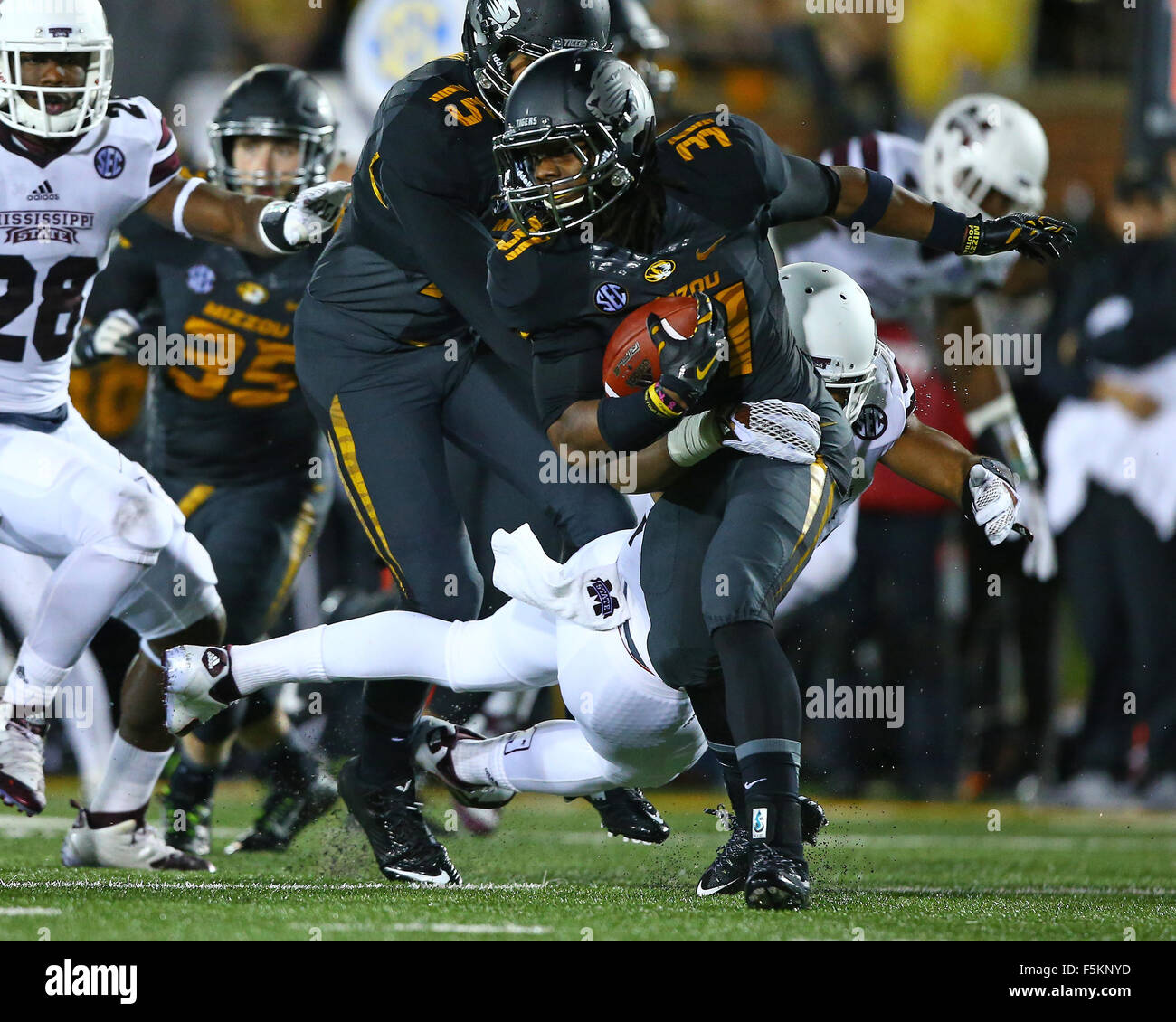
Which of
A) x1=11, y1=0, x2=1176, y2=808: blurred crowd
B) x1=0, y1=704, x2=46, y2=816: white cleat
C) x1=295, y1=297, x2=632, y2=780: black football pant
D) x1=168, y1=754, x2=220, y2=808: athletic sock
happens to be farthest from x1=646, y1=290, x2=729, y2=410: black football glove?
x1=11, y1=0, x2=1176, y2=808: blurred crowd

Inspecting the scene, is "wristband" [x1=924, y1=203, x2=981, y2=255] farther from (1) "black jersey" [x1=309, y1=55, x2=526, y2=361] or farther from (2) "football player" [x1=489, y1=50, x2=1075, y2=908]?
(1) "black jersey" [x1=309, y1=55, x2=526, y2=361]

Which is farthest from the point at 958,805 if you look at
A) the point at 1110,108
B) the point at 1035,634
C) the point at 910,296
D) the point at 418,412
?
the point at 1110,108

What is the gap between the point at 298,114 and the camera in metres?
5.56

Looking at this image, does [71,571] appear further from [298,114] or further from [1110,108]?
[1110,108]

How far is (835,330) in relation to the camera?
4.26m

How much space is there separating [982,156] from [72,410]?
10.0 feet

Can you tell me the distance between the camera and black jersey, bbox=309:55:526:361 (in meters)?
4.21

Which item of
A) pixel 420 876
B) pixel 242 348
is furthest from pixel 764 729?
pixel 242 348

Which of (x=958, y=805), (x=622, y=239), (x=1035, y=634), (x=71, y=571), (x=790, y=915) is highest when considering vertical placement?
(x=622, y=239)

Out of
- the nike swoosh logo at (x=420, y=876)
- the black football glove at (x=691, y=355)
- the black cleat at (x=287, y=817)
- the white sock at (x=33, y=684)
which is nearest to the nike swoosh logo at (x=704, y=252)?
the black football glove at (x=691, y=355)

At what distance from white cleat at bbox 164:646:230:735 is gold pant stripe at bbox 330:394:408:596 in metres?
Answer: 0.46

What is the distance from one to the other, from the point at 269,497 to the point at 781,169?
2.20 m

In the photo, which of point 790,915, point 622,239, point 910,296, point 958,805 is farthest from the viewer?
point 958,805

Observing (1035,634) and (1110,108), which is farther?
(1110,108)
